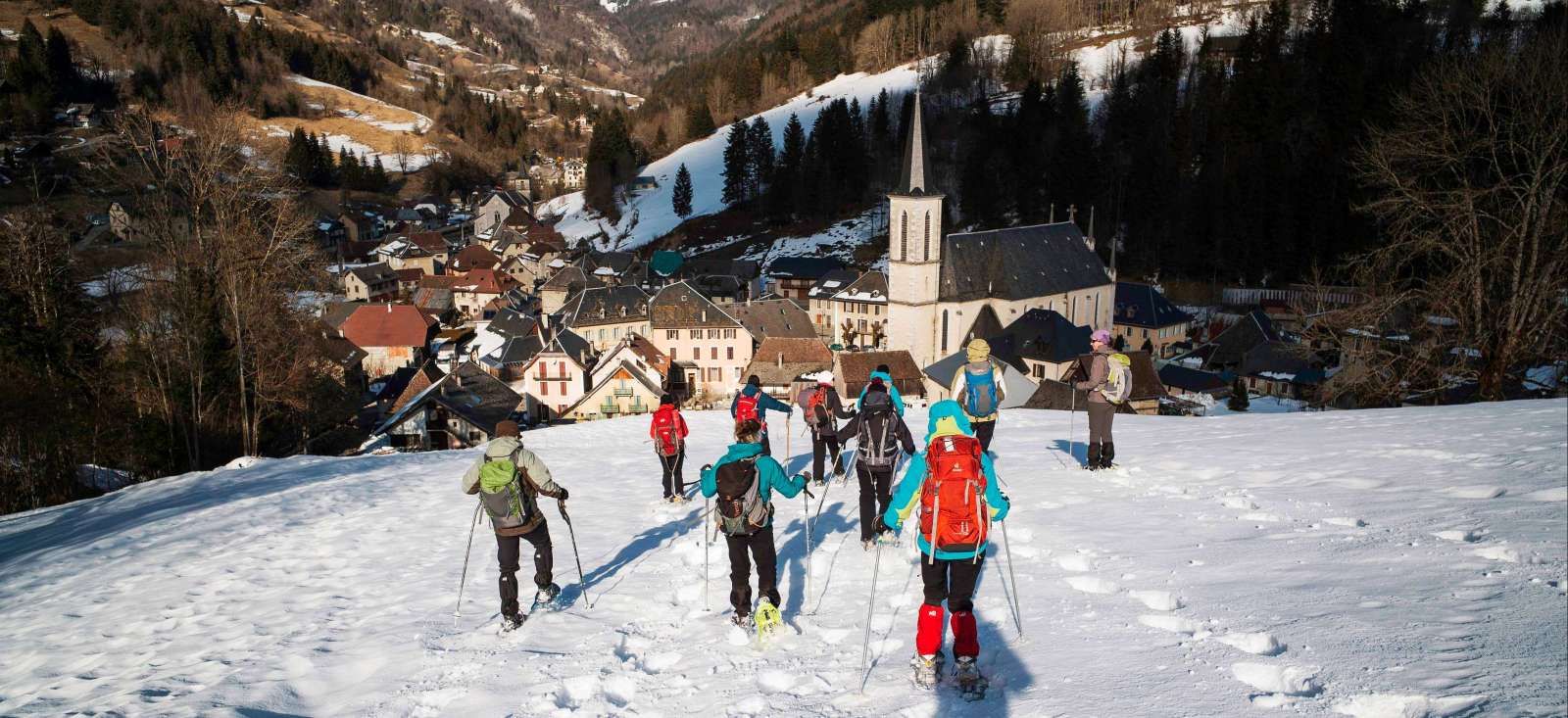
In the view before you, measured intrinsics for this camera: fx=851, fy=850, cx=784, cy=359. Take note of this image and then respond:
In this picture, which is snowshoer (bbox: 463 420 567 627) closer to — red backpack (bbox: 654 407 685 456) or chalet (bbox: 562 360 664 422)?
red backpack (bbox: 654 407 685 456)

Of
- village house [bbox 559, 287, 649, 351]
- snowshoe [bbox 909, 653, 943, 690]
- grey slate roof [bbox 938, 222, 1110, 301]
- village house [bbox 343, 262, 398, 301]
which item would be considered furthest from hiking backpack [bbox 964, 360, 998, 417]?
village house [bbox 343, 262, 398, 301]

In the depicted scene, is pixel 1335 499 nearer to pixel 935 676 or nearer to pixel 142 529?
pixel 935 676

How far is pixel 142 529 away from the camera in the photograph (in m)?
12.0

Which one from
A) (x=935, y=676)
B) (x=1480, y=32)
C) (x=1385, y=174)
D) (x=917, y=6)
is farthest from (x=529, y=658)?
(x=917, y=6)

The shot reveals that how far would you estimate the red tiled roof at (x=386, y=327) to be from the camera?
59.9 meters

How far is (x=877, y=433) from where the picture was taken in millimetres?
8508

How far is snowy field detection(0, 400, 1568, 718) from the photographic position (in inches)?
227

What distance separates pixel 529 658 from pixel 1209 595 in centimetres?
567

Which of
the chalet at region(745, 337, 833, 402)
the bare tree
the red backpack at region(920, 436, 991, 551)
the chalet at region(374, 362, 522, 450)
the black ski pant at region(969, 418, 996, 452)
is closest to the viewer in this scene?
the red backpack at region(920, 436, 991, 551)

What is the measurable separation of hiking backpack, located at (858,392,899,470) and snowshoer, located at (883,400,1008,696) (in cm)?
232

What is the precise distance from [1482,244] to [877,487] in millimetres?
18332

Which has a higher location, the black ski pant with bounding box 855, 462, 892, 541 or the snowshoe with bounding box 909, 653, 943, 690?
the black ski pant with bounding box 855, 462, 892, 541

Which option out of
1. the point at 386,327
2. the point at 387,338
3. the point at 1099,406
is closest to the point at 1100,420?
the point at 1099,406

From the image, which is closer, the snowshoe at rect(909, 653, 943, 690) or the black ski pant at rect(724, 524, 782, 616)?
the snowshoe at rect(909, 653, 943, 690)
